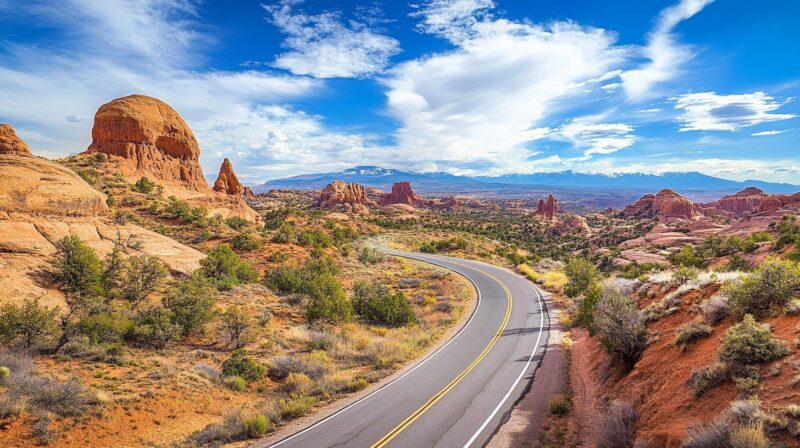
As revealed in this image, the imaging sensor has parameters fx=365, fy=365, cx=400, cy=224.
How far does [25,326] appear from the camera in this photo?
1409 cm

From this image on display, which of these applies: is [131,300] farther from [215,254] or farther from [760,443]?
[760,443]

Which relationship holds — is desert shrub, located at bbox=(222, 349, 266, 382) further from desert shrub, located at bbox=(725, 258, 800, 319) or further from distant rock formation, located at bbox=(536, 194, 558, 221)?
distant rock formation, located at bbox=(536, 194, 558, 221)

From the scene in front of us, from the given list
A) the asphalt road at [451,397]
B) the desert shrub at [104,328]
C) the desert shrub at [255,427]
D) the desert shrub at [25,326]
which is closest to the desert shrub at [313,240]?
the asphalt road at [451,397]

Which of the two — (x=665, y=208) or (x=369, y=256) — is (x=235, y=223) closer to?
(x=369, y=256)

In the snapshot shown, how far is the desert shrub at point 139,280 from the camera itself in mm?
20064

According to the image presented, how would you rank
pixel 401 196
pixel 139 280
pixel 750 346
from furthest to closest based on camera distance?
pixel 401 196 < pixel 139 280 < pixel 750 346

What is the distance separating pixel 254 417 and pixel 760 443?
1275 centimetres

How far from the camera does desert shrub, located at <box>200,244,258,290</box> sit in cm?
2627

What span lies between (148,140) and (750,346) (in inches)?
2678

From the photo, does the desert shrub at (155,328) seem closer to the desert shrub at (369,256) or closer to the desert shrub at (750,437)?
the desert shrub at (750,437)

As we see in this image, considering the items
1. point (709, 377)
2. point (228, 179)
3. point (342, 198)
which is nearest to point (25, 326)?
point (709, 377)

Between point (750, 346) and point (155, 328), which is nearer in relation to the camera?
point (750, 346)

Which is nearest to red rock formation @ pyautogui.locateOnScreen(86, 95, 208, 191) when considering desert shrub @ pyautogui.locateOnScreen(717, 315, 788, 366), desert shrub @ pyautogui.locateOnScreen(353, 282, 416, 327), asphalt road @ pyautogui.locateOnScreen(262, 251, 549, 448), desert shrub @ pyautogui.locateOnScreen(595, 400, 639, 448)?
desert shrub @ pyautogui.locateOnScreen(353, 282, 416, 327)

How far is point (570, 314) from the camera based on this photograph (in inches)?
989
